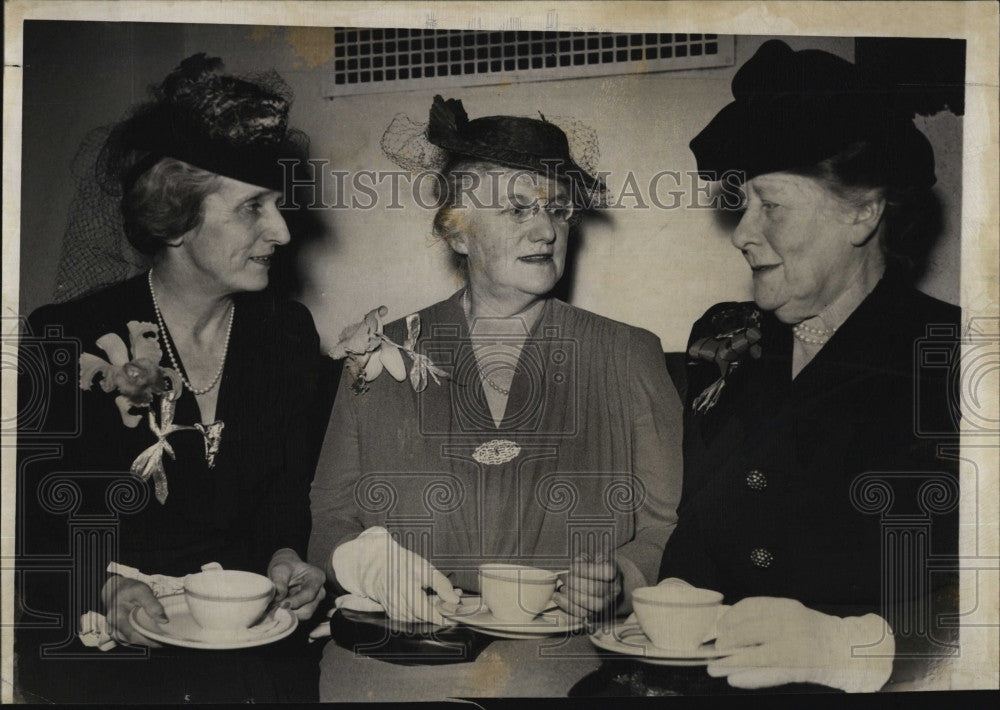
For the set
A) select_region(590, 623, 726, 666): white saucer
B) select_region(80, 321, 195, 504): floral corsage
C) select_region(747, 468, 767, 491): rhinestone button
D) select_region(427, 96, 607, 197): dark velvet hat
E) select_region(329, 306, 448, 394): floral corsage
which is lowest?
select_region(590, 623, 726, 666): white saucer

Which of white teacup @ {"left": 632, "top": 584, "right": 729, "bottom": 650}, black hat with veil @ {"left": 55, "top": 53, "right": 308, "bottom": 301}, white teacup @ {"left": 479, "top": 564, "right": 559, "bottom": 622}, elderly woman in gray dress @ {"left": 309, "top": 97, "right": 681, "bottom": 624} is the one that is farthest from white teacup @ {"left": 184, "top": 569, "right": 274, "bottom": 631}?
white teacup @ {"left": 632, "top": 584, "right": 729, "bottom": 650}

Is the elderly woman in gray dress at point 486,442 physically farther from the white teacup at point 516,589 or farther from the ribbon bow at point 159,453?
the ribbon bow at point 159,453

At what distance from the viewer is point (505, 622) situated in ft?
8.97

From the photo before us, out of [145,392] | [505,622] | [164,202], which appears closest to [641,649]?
[505,622]

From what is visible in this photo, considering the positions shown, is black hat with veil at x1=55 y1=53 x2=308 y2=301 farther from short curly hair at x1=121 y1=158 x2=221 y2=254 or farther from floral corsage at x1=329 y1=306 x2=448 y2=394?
floral corsage at x1=329 y1=306 x2=448 y2=394

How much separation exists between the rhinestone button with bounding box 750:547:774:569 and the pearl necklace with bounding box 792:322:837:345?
21.5 inches

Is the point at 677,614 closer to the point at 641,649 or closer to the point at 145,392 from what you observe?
the point at 641,649

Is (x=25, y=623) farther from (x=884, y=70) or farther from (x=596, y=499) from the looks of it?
(x=884, y=70)

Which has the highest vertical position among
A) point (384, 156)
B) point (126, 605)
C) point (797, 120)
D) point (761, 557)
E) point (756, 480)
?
point (797, 120)

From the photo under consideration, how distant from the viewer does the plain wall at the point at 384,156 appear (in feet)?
8.95

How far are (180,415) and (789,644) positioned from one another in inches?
65.2

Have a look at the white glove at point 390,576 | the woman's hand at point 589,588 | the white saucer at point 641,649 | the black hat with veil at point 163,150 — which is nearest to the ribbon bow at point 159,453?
the black hat with veil at point 163,150

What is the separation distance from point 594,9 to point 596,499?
49.6 inches

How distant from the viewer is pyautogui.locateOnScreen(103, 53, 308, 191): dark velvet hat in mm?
2699
